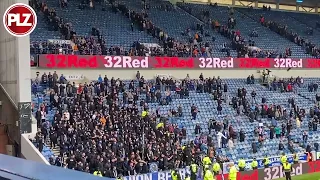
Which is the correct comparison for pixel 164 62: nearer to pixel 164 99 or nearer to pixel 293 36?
pixel 164 99

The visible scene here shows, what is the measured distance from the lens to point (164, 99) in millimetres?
32656

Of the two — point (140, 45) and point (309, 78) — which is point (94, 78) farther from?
point (309, 78)

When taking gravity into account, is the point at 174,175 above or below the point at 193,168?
below

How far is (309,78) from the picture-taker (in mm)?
46375

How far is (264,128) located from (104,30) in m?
14.1

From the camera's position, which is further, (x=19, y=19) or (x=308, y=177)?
(x=308, y=177)

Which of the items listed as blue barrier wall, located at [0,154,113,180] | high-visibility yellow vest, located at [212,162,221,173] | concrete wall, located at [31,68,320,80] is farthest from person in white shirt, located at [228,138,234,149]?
blue barrier wall, located at [0,154,113,180]

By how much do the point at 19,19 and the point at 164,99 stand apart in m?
14.0

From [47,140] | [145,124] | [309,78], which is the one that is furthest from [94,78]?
[309,78]

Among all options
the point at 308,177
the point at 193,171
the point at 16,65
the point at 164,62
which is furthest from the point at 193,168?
the point at 164,62

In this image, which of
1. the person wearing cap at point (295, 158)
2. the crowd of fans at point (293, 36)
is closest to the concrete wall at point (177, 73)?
the crowd of fans at point (293, 36)

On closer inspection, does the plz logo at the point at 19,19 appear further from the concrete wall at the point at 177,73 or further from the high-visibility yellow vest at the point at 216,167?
the high-visibility yellow vest at the point at 216,167

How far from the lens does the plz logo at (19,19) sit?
19878 mm

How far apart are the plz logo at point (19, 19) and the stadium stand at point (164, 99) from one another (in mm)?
5822
